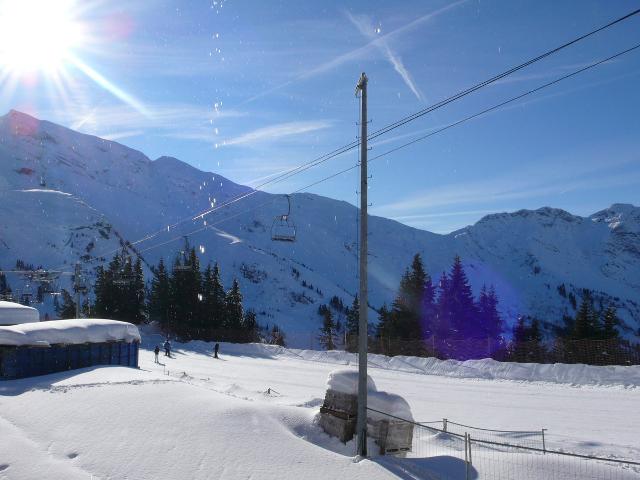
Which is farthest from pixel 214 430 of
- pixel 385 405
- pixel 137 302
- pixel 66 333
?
pixel 137 302

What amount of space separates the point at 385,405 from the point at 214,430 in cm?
446

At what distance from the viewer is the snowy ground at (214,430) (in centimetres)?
1076

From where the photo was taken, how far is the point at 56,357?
77.6ft

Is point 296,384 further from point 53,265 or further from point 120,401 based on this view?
point 53,265

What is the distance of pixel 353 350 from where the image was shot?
165 ft

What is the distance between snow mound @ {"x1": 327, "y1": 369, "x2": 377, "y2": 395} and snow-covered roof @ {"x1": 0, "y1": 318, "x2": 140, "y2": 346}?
14.6 meters

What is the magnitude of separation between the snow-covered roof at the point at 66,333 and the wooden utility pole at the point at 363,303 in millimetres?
16329

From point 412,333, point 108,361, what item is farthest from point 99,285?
point 108,361

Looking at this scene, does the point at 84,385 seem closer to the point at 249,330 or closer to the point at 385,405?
the point at 385,405

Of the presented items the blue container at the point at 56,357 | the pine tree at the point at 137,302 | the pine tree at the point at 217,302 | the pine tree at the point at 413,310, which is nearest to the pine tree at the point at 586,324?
the pine tree at the point at 413,310

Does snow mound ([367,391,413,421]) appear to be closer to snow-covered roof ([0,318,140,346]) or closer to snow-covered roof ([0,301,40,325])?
snow-covered roof ([0,318,140,346])

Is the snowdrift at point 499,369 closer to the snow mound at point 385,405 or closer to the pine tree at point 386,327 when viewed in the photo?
the pine tree at point 386,327

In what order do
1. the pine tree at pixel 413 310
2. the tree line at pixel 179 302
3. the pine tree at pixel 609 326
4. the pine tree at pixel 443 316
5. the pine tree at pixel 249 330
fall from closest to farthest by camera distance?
the pine tree at pixel 609 326 → the pine tree at pixel 413 310 → the pine tree at pixel 443 316 → the pine tree at pixel 249 330 → the tree line at pixel 179 302

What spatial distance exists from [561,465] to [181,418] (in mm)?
9067
